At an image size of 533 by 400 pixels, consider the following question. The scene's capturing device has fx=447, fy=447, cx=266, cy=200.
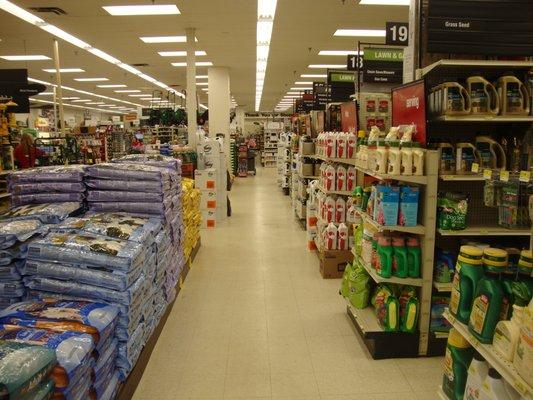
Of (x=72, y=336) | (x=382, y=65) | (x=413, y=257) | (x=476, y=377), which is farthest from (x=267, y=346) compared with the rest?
(x=382, y=65)

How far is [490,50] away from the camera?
342cm

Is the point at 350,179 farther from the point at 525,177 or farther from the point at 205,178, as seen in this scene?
the point at 525,177

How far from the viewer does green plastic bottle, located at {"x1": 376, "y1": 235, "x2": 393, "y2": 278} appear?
3.60 m

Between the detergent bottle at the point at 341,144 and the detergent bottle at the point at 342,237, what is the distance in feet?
2.97

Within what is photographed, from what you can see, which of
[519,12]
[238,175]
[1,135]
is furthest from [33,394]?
[238,175]

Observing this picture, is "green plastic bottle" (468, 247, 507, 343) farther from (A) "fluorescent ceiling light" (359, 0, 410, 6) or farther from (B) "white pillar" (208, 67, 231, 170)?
(B) "white pillar" (208, 67, 231, 170)

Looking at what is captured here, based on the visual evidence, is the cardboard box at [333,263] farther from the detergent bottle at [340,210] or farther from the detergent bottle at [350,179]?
the detergent bottle at [350,179]

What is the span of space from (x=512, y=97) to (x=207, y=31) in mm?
7320

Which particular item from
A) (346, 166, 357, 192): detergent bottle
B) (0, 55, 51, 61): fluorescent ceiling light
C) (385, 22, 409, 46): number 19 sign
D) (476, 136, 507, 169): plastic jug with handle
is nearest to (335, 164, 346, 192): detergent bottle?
(346, 166, 357, 192): detergent bottle

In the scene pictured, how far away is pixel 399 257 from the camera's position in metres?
3.58

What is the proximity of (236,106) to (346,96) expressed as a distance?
2686 centimetres

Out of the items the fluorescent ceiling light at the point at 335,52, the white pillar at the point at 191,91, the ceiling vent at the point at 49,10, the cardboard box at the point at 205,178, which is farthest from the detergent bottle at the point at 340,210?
the fluorescent ceiling light at the point at 335,52

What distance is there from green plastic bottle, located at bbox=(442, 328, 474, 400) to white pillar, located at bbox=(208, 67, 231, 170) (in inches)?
480

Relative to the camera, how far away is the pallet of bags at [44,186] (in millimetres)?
3779
